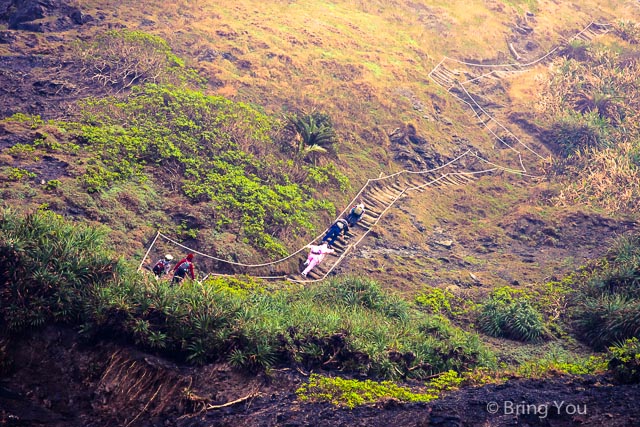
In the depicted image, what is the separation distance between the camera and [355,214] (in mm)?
14906

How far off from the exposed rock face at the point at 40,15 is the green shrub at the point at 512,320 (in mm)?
16842

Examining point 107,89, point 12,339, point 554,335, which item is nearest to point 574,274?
point 554,335

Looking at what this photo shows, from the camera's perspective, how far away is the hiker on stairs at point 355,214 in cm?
1484

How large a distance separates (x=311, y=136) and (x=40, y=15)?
10.9m

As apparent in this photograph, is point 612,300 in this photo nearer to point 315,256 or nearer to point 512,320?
point 512,320

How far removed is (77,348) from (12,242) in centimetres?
193

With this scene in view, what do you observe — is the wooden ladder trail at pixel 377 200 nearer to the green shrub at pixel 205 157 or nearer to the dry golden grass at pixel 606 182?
the green shrub at pixel 205 157

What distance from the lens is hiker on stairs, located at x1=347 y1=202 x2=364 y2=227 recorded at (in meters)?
14.8

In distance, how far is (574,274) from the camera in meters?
13.5

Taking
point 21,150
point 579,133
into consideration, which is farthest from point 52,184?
point 579,133

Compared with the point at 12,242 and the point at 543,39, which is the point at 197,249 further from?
the point at 543,39

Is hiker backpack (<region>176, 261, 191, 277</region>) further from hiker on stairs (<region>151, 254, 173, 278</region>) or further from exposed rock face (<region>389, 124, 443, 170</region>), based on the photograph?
exposed rock face (<region>389, 124, 443, 170</region>)

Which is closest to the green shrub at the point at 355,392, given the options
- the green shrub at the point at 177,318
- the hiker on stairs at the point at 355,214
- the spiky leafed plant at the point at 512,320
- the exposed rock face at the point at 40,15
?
the green shrub at the point at 177,318

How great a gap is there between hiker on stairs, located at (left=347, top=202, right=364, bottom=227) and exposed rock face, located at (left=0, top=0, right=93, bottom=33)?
12335 millimetres
